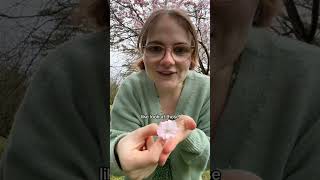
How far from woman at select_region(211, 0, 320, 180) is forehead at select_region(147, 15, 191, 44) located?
0.39 feet

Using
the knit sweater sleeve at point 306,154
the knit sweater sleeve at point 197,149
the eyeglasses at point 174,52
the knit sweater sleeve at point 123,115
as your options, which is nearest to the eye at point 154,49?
the eyeglasses at point 174,52

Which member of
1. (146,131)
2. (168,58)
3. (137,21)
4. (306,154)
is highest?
(137,21)

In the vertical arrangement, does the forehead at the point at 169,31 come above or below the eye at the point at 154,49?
above

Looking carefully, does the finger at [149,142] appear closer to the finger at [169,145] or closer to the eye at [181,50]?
the finger at [169,145]

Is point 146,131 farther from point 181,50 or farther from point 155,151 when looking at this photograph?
point 181,50

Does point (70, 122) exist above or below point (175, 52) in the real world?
below

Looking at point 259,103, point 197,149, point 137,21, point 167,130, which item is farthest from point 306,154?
point 137,21

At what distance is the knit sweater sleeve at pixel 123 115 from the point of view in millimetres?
1451

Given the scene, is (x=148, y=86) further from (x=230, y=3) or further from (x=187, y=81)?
(x=230, y=3)

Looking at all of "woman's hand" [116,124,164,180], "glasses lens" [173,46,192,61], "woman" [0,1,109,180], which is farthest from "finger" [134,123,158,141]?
"glasses lens" [173,46,192,61]

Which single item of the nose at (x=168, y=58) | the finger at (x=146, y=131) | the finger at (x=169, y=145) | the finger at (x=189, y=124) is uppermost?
the nose at (x=168, y=58)

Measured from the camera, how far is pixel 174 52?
1421 mm

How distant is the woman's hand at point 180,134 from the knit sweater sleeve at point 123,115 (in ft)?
0.41

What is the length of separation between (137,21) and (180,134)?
1.31 feet
